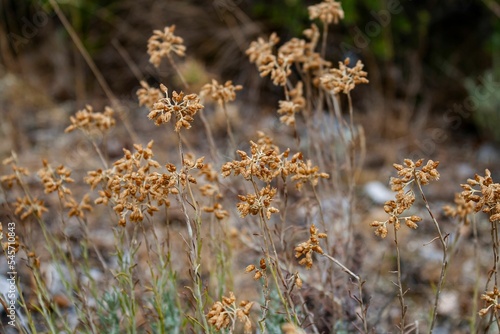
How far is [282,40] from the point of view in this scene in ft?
16.6

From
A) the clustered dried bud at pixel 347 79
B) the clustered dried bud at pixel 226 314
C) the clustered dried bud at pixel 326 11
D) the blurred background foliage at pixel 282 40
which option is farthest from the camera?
the blurred background foliage at pixel 282 40

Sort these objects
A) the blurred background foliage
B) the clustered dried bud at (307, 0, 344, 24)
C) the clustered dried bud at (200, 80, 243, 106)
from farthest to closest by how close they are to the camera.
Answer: the blurred background foliage
the clustered dried bud at (307, 0, 344, 24)
the clustered dried bud at (200, 80, 243, 106)

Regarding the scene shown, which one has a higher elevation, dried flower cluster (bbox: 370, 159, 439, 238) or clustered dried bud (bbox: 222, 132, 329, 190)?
clustered dried bud (bbox: 222, 132, 329, 190)

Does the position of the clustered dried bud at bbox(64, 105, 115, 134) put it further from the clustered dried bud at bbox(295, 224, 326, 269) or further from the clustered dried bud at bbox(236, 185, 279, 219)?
the clustered dried bud at bbox(295, 224, 326, 269)

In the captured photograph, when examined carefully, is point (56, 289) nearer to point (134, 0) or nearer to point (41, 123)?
point (41, 123)

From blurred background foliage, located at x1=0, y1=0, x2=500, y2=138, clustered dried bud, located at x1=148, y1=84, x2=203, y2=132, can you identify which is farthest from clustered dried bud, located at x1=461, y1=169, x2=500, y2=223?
blurred background foliage, located at x1=0, y1=0, x2=500, y2=138

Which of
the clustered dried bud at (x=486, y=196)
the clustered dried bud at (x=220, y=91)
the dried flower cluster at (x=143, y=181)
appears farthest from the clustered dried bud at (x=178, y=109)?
the clustered dried bud at (x=486, y=196)

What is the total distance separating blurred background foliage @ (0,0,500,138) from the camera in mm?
4520

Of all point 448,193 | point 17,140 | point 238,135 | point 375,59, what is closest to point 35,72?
point 17,140

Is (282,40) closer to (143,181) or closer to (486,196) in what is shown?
(143,181)

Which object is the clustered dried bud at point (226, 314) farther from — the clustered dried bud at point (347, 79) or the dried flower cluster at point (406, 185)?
the clustered dried bud at point (347, 79)

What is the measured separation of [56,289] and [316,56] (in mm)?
1692

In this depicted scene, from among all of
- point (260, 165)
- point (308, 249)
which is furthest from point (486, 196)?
point (260, 165)

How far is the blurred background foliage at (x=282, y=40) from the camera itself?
452cm
